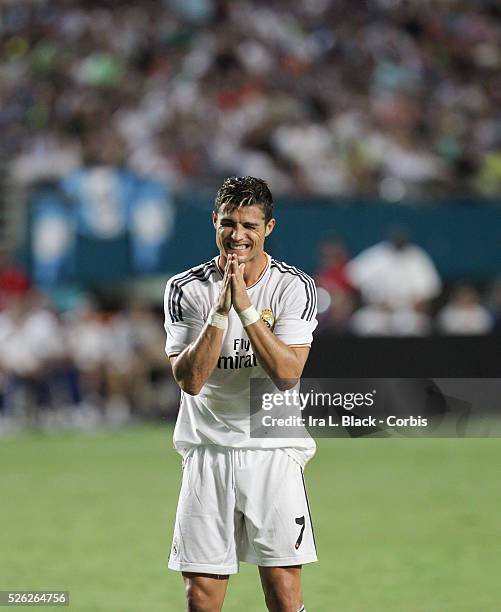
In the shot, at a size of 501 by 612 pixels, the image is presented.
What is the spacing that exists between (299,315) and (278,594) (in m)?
1.03

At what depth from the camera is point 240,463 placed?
4711mm

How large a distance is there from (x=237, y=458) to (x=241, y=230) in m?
0.86

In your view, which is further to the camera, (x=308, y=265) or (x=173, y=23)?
(x=173, y=23)

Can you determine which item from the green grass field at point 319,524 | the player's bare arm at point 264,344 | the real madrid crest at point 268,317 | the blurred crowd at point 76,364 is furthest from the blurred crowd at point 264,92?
the player's bare arm at point 264,344

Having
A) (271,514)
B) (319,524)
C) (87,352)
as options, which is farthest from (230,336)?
(87,352)

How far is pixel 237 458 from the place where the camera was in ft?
15.5

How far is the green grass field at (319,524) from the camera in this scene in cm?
700

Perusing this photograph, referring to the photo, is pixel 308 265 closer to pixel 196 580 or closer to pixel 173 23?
pixel 173 23

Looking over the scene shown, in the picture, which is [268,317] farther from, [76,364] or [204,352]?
[76,364]

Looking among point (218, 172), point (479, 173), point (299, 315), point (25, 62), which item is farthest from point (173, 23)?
point (299, 315)

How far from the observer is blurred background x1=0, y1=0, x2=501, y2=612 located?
11516 mm

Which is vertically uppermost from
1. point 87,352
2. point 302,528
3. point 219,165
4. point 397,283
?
point 219,165

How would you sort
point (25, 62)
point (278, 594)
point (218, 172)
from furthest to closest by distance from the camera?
point (25, 62) < point (218, 172) < point (278, 594)

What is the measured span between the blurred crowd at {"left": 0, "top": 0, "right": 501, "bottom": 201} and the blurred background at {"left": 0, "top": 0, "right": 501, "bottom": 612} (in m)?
0.04
